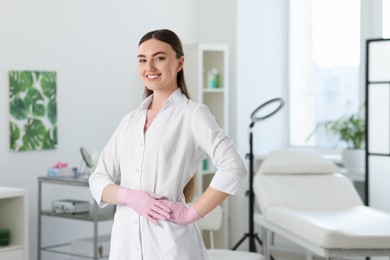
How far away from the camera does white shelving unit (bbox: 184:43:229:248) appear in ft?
17.6

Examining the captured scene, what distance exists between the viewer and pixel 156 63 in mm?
1999

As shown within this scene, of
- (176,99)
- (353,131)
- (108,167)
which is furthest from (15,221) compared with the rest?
(353,131)

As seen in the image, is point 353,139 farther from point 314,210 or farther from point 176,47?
point 176,47

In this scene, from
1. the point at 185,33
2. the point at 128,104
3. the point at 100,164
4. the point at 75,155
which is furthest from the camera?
the point at 185,33

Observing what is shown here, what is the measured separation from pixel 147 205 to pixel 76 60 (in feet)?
10.1

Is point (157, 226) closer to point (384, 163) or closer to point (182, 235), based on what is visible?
point (182, 235)

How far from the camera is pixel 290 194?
15.0ft

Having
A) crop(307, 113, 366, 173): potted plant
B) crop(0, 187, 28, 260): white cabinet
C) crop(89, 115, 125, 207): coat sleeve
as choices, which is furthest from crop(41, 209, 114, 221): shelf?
crop(89, 115, 125, 207): coat sleeve

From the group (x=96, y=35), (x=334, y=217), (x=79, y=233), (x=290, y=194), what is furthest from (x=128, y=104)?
(x=334, y=217)

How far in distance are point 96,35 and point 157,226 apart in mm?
3203

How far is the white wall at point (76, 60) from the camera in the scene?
14.7ft

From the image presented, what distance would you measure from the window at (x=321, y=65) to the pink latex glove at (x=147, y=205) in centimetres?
393

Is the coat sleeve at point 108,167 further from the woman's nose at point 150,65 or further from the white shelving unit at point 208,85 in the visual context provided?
the white shelving unit at point 208,85

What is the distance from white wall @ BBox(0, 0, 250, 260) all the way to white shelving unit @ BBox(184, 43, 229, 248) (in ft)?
0.52
